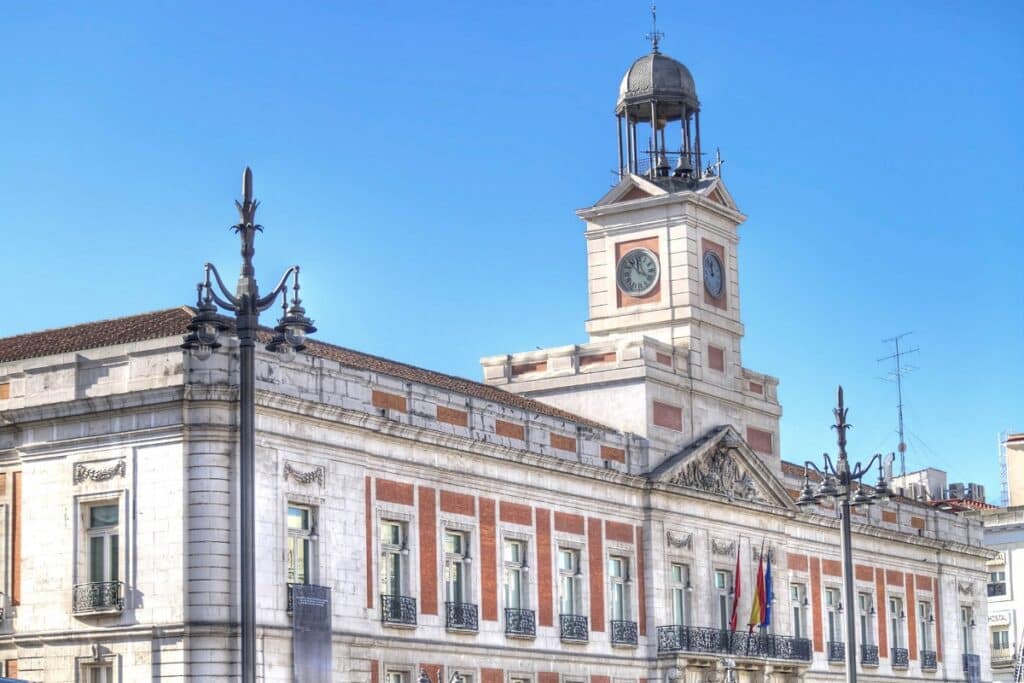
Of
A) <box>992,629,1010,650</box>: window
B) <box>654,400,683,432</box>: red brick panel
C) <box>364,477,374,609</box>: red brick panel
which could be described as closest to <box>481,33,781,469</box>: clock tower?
<box>654,400,683,432</box>: red brick panel

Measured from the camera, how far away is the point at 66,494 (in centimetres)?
4288

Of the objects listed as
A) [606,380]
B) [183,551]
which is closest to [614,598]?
[606,380]

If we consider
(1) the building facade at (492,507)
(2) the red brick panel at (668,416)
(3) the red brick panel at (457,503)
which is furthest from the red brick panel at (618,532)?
(3) the red brick panel at (457,503)

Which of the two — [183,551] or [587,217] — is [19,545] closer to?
[183,551]

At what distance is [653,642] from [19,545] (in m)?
18.5

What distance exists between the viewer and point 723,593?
193 ft

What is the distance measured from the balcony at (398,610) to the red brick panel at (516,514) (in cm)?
469

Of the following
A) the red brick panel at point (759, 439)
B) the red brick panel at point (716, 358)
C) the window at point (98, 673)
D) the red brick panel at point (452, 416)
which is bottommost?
the window at point (98, 673)

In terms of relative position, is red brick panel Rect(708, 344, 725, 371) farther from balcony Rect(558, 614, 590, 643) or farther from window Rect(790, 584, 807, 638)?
balcony Rect(558, 614, 590, 643)

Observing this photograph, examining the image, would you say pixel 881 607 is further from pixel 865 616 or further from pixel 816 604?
pixel 816 604

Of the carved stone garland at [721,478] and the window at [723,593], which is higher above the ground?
the carved stone garland at [721,478]

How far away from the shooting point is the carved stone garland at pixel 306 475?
43.0 m

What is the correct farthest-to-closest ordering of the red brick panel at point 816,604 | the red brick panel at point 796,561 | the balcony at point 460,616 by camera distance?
the red brick panel at point 816,604 → the red brick panel at point 796,561 → the balcony at point 460,616

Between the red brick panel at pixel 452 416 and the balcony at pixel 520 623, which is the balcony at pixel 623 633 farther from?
the red brick panel at pixel 452 416
